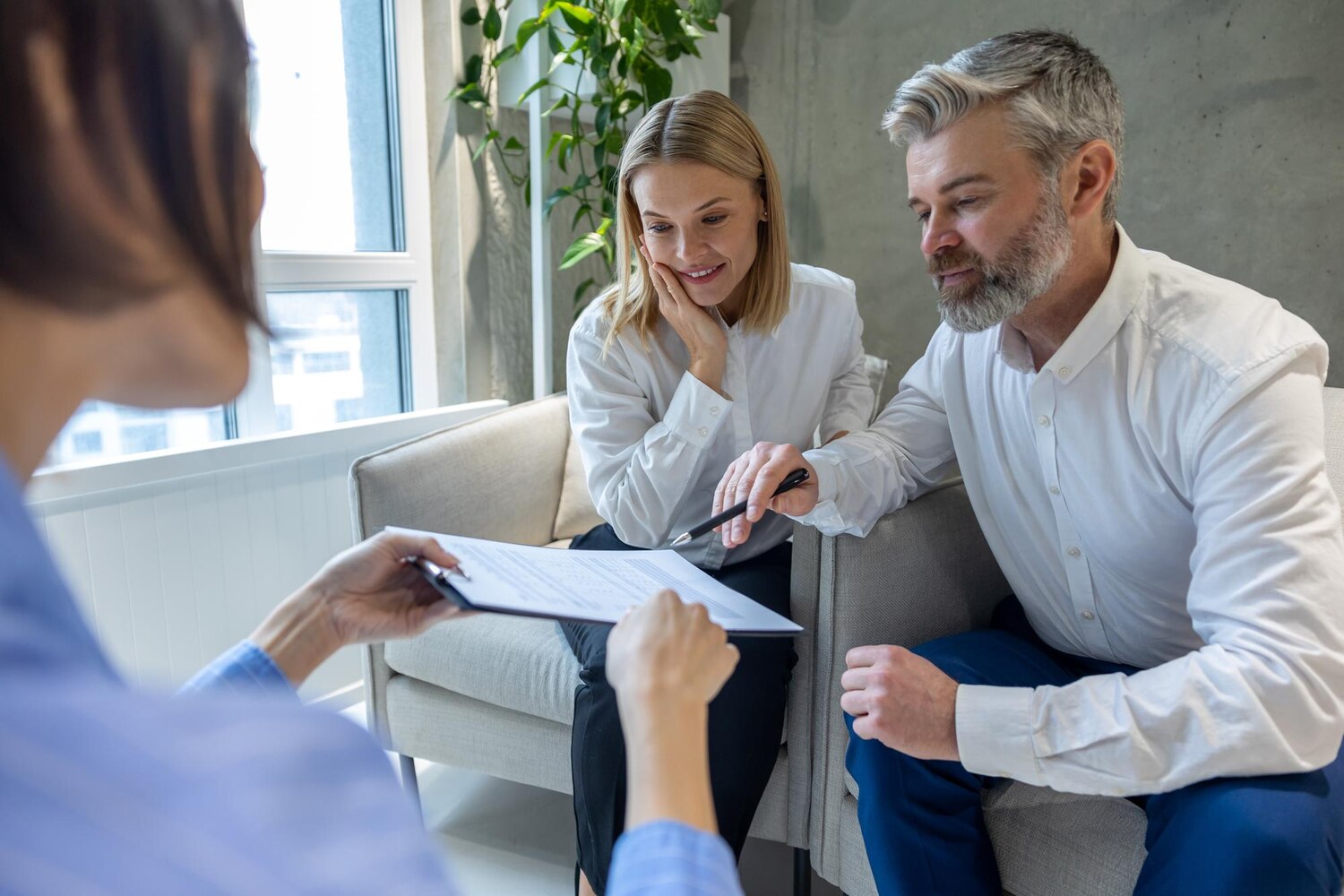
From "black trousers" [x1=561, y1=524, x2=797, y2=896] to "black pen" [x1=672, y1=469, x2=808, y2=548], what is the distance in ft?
0.57

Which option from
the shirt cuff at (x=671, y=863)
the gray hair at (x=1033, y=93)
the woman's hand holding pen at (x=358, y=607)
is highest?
the gray hair at (x=1033, y=93)

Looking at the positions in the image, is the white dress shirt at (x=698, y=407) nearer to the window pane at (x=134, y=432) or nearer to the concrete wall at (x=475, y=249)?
the window pane at (x=134, y=432)

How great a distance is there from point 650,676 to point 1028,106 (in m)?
0.92

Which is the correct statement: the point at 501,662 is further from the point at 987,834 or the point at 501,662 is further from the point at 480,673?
the point at 987,834

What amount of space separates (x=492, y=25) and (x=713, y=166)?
1.10 meters

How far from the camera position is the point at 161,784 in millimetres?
301

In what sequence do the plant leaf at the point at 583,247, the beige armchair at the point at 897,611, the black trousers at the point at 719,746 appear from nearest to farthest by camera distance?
the beige armchair at the point at 897,611
the black trousers at the point at 719,746
the plant leaf at the point at 583,247

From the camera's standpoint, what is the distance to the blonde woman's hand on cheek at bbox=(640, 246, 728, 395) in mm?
1544

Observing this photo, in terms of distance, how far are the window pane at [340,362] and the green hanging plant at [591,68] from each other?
0.49m

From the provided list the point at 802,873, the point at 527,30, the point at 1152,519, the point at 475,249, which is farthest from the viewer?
the point at 475,249

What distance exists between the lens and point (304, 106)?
2.20 metres

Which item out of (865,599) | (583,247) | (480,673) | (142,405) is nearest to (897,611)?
(865,599)

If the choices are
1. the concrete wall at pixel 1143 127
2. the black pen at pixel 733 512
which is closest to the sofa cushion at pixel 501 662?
the black pen at pixel 733 512

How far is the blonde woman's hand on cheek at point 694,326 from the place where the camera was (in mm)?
1544
